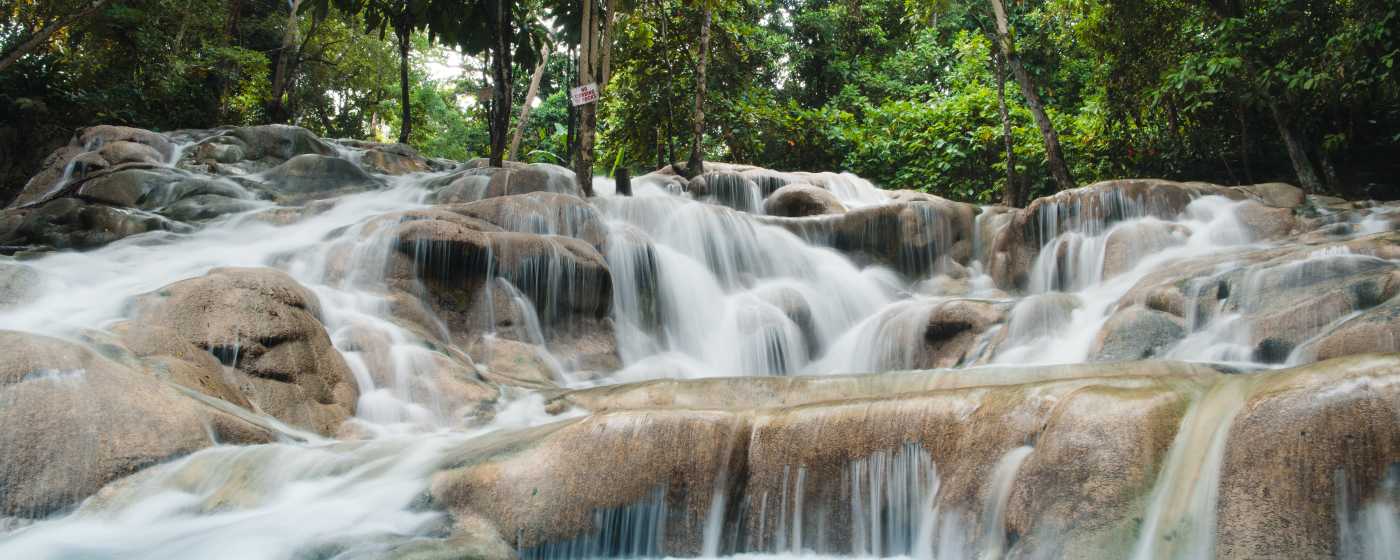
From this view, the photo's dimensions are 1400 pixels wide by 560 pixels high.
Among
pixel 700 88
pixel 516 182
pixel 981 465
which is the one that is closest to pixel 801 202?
pixel 700 88

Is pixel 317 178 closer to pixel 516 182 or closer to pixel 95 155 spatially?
pixel 95 155

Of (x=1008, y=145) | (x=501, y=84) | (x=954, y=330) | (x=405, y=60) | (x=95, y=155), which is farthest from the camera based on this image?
(x=405, y=60)

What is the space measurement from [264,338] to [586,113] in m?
6.46

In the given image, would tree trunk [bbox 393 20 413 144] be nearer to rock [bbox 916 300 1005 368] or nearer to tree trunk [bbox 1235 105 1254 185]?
rock [bbox 916 300 1005 368]

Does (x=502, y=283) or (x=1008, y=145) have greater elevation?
(x=1008, y=145)

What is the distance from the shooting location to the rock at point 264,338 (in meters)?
6.53

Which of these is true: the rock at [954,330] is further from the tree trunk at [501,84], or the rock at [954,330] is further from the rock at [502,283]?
the tree trunk at [501,84]

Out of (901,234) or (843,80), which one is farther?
(843,80)

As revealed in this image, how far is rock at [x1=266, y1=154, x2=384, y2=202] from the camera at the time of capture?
15.2 metres

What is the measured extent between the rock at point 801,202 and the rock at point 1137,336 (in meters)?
6.75

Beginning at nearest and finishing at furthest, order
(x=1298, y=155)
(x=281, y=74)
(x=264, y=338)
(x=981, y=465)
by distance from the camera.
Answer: (x=981, y=465) → (x=264, y=338) → (x=1298, y=155) → (x=281, y=74)

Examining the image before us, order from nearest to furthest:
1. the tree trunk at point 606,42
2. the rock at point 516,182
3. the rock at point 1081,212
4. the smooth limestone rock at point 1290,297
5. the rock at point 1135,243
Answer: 1. the smooth limestone rock at point 1290,297
2. the rock at point 1135,243
3. the rock at point 1081,212
4. the tree trunk at point 606,42
5. the rock at point 516,182

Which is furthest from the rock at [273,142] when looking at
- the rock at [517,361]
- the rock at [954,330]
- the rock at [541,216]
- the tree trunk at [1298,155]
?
the tree trunk at [1298,155]

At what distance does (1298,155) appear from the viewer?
39.4 ft
